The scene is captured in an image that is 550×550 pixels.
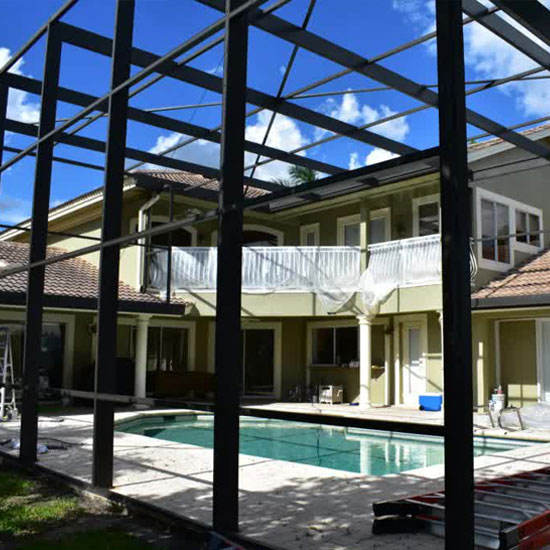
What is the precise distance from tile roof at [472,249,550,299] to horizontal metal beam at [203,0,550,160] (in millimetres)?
6632

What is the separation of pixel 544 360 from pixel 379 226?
608 cm

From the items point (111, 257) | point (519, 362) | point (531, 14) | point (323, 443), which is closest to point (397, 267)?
point (519, 362)

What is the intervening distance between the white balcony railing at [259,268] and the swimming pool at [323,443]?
3916mm

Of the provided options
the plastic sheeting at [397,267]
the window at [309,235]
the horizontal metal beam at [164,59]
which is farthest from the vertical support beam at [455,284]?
the window at [309,235]

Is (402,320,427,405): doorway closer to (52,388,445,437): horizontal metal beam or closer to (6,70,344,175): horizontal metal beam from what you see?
(6,70,344,175): horizontal metal beam

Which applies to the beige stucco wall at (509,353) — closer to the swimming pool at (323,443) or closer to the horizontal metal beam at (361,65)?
the swimming pool at (323,443)

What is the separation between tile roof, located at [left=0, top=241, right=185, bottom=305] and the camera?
16141 mm

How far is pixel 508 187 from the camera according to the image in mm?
18672

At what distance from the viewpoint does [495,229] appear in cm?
1788

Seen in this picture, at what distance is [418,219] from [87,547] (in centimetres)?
1496

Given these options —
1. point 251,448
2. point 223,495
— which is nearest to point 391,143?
point 251,448

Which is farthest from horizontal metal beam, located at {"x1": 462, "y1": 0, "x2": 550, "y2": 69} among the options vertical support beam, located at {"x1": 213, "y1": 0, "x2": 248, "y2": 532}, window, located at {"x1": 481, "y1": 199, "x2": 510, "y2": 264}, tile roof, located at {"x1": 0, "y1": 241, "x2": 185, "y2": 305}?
tile roof, located at {"x1": 0, "y1": 241, "x2": 185, "y2": 305}

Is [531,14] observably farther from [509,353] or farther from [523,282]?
[509,353]

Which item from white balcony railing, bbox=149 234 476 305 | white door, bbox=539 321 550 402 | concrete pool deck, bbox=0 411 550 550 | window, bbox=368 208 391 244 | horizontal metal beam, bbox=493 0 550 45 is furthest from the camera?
window, bbox=368 208 391 244
